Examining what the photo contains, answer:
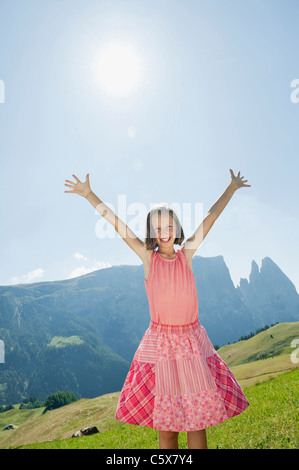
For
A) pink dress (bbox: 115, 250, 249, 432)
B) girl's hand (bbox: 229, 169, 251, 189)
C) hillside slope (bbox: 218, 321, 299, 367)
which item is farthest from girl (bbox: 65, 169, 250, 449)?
hillside slope (bbox: 218, 321, 299, 367)

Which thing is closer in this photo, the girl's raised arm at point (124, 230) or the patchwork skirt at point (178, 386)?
the patchwork skirt at point (178, 386)

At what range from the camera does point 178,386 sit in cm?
341

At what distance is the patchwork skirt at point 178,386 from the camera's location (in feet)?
10.7

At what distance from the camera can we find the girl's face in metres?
3.99

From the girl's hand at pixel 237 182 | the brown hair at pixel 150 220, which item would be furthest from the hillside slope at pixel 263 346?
the brown hair at pixel 150 220

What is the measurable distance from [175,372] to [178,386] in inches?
5.5

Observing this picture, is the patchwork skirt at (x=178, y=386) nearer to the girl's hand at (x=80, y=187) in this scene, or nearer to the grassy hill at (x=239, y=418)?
the girl's hand at (x=80, y=187)

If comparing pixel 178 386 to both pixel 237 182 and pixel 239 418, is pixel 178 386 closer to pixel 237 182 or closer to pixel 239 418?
pixel 237 182

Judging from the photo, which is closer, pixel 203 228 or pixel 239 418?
pixel 203 228

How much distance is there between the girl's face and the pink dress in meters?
0.30

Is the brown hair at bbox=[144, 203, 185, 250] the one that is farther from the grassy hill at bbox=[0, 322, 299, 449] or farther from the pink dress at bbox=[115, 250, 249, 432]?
the grassy hill at bbox=[0, 322, 299, 449]

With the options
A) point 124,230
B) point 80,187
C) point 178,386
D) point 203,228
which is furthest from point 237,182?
point 178,386
